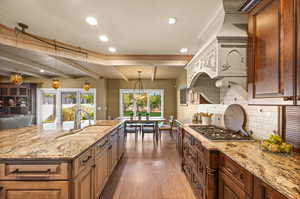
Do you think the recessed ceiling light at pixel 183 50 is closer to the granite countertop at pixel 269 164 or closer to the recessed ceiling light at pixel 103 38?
the recessed ceiling light at pixel 103 38

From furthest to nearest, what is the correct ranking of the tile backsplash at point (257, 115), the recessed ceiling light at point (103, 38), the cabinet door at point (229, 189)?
the recessed ceiling light at point (103, 38) < the tile backsplash at point (257, 115) < the cabinet door at point (229, 189)

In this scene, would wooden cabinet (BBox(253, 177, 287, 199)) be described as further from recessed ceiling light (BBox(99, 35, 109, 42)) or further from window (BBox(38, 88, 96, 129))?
window (BBox(38, 88, 96, 129))

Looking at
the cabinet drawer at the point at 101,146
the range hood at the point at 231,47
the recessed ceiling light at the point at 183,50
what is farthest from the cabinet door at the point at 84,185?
the recessed ceiling light at the point at 183,50

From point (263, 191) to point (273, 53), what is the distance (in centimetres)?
103

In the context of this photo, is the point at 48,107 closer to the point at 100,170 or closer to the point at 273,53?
the point at 100,170

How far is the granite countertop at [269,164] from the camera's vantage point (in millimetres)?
831

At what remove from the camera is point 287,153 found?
1308mm

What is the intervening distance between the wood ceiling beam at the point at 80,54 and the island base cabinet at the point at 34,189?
2.71 m

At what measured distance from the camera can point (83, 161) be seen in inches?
60.7

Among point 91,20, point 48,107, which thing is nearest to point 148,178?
point 91,20

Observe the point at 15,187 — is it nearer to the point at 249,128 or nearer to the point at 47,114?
the point at 249,128

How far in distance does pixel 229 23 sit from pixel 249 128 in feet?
4.39

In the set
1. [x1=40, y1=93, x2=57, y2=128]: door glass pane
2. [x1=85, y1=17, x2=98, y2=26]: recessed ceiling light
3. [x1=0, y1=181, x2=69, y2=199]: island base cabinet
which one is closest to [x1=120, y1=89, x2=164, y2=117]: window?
[x1=40, y1=93, x2=57, y2=128]: door glass pane

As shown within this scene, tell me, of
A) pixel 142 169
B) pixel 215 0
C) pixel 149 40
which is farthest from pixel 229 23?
pixel 142 169
